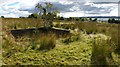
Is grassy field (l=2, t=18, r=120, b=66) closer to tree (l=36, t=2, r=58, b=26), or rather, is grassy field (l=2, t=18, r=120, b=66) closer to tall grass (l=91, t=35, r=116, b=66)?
tall grass (l=91, t=35, r=116, b=66)

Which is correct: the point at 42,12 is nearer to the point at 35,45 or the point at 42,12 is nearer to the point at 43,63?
the point at 35,45

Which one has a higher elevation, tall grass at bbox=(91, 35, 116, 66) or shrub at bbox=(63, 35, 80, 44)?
tall grass at bbox=(91, 35, 116, 66)

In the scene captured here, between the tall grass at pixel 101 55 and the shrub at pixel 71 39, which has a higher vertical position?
the tall grass at pixel 101 55

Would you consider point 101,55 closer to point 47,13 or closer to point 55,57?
point 55,57

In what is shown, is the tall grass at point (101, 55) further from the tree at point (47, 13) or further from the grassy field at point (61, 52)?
the tree at point (47, 13)

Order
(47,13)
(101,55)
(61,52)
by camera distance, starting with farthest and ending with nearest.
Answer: (47,13) → (61,52) → (101,55)

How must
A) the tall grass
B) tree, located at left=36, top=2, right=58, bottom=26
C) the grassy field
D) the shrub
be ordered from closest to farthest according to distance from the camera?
the tall grass → the grassy field → the shrub → tree, located at left=36, top=2, right=58, bottom=26

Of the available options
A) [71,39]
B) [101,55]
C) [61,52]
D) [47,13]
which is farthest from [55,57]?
[47,13]

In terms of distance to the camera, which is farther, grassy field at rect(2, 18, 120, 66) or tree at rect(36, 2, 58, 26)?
tree at rect(36, 2, 58, 26)

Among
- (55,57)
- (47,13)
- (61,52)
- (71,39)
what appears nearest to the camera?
(55,57)

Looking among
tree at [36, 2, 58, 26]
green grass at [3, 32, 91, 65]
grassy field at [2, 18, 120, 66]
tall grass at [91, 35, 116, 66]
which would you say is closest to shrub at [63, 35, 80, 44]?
grassy field at [2, 18, 120, 66]

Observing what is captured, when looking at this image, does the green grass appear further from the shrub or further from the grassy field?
the shrub

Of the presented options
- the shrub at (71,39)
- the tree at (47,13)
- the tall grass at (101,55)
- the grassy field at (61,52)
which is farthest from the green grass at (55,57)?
the tree at (47,13)

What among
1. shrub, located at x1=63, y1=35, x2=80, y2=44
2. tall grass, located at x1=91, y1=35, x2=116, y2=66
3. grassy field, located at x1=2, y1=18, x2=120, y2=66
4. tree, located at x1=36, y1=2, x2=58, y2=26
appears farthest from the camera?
tree, located at x1=36, y1=2, x2=58, y2=26
